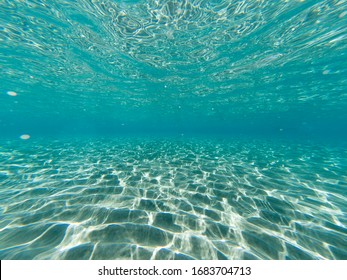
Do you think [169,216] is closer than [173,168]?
Yes

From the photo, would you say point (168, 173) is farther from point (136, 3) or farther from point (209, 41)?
point (209, 41)

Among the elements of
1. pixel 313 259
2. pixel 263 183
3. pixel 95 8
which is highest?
pixel 95 8

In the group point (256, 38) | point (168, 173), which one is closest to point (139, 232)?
point (168, 173)

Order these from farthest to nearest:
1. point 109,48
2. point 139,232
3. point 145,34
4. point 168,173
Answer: point 109,48, point 145,34, point 168,173, point 139,232

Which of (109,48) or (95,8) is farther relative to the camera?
(109,48)

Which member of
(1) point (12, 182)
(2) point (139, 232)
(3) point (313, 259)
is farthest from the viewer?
(1) point (12, 182)

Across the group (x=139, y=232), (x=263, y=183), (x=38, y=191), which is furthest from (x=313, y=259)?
(x=38, y=191)

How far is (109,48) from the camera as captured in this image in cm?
1313

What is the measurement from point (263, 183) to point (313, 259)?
405cm

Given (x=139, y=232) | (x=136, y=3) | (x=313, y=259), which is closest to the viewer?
(x=313, y=259)

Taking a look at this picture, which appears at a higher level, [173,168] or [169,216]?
[173,168]

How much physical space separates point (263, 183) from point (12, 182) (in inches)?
416

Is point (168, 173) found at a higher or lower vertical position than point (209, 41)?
lower

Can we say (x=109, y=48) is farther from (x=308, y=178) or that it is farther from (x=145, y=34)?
(x=308, y=178)
